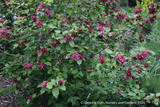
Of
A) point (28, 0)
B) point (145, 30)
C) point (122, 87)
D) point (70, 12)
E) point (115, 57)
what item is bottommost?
point (145, 30)

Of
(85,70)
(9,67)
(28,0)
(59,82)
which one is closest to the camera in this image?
(59,82)

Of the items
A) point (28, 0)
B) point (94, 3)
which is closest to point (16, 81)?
point (28, 0)

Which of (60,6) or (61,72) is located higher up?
(60,6)

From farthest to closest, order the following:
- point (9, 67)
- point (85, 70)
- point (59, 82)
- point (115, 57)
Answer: point (85, 70), point (9, 67), point (115, 57), point (59, 82)

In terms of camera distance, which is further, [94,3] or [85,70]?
[94,3]

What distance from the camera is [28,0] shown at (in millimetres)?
2264

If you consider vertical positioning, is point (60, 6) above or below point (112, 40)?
above

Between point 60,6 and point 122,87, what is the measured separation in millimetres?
1826

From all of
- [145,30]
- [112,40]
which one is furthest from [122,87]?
[145,30]

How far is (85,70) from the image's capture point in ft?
6.59

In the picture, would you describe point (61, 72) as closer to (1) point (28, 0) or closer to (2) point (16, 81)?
(2) point (16, 81)

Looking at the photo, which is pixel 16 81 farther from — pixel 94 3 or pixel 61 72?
pixel 94 3

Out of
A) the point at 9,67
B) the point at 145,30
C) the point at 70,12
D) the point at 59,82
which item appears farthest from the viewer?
the point at 145,30

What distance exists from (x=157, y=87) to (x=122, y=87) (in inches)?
32.7
